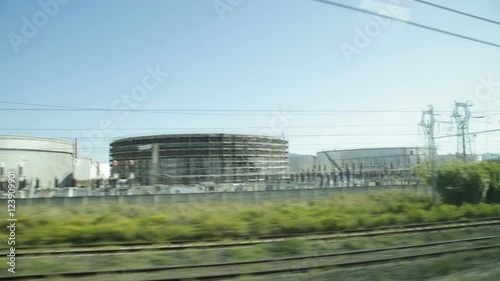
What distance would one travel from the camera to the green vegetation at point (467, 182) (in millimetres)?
29844

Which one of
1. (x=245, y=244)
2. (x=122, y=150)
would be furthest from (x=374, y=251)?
(x=122, y=150)

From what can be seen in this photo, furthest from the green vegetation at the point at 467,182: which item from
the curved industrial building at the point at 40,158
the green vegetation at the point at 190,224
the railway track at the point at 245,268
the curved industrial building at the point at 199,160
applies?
the curved industrial building at the point at 40,158

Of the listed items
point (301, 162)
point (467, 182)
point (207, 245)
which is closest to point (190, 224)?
point (207, 245)

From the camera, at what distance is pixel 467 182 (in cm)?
2989

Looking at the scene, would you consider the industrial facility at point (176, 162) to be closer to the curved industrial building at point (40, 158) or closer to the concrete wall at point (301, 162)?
the curved industrial building at point (40, 158)

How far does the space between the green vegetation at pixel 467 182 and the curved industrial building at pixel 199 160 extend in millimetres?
49613

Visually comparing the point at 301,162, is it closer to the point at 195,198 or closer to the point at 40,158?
the point at 40,158

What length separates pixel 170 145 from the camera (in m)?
82.3

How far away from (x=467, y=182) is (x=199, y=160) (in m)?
57.3

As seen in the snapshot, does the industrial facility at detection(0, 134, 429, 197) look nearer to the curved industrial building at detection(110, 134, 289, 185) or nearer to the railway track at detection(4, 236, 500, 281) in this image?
the curved industrial building at detection(110, 134, 289, 185)

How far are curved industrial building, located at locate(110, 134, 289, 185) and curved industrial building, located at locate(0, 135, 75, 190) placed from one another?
10.5m

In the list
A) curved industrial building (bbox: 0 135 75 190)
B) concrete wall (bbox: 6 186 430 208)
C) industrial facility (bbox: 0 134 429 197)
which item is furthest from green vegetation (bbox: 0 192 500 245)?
curved industrial building (bbox: 0 135 75 190)

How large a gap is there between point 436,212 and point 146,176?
6510 cm

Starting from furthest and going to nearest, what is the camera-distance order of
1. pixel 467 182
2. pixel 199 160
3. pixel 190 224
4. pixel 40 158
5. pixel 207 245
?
pixel 199 160 → pixel 40 158 → pixel 467 182 → pixel 190 224 → pixel 207 245
